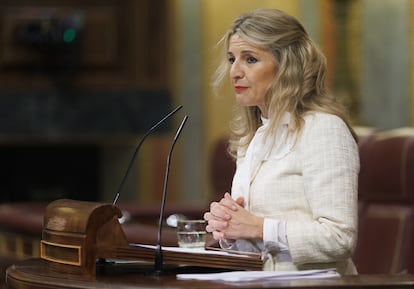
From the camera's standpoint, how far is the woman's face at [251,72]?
118 inches

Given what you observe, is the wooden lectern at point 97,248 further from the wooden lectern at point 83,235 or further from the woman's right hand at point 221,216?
the woman's right hand at point 221,216

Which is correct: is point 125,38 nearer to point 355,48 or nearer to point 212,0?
point 212,0

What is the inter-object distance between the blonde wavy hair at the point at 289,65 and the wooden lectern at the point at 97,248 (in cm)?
45

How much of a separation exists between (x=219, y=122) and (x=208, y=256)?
511 centimetres

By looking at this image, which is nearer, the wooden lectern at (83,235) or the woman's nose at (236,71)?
the wooden lectern at (83,235)

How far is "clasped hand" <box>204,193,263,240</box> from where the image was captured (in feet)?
9.21

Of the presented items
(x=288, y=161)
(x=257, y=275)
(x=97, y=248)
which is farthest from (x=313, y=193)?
(x=97, y=248)

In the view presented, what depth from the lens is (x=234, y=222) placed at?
9.25 ft

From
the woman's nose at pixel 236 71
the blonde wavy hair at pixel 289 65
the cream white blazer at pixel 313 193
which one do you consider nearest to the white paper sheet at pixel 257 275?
the cream white blazer at pixel 313 193

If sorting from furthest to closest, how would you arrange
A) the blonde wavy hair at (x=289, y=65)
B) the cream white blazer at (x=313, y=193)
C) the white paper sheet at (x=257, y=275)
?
the blonde wavy hair at (x=289, y=65), the cream white blazer at (x=313, y=193), the white paper sheet at (x=257, y=275)

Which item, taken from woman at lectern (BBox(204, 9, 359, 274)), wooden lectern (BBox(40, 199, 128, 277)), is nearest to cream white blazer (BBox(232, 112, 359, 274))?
woman at lectern (BBox(204, 9, 359, 274))

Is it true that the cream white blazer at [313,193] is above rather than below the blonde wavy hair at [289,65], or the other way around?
below

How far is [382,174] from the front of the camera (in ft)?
13.7

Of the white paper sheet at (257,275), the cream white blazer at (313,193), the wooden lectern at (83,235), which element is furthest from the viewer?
the cream white blazer at (313,193)
